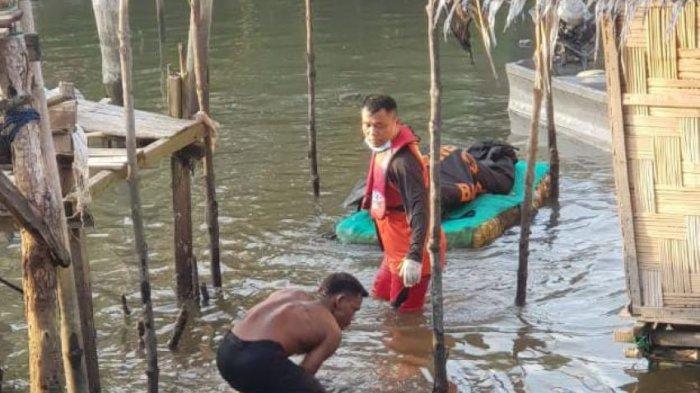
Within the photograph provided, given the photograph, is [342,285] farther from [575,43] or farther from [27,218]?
[575,43]

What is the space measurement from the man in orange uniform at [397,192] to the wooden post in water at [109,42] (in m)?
7.04

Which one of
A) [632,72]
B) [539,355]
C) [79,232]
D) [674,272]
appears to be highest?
[632,72]

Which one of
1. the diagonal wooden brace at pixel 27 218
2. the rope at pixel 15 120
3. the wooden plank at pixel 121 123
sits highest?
the rope at pixel 15 120

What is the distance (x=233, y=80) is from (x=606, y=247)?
33.9ft

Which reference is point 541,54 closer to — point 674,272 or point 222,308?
point 674,272

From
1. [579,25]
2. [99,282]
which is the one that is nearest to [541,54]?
[99,282]

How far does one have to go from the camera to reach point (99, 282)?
34.4ft

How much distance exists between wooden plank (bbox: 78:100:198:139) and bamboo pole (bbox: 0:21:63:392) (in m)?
2.62

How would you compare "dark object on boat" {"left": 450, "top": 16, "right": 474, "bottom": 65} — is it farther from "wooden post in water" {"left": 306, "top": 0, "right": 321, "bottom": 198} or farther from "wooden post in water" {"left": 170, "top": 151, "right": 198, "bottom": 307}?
"wooden post in water" {"left": 306, "top": 0, "right": 321, "bottom": 198}

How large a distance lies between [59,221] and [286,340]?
51.0 inches

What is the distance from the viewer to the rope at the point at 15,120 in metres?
5.77

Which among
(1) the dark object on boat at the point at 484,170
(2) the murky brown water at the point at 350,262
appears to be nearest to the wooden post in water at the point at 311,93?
(2) the murky brown water at the point at 350,262

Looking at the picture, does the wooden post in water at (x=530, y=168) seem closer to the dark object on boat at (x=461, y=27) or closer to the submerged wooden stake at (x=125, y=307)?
the dark object on boat at (x=461, y=27)

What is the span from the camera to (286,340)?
6398 mm
